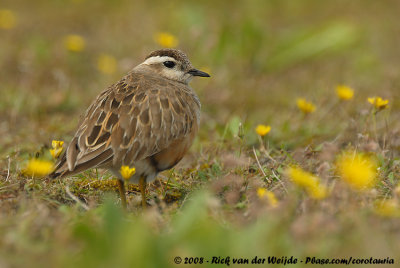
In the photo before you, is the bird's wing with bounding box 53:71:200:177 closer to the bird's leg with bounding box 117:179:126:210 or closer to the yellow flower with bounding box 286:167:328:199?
the bird's leg with bounding box 117:179:126:210

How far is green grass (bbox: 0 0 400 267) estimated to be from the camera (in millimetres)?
3296

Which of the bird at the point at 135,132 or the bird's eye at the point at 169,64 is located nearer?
the bird at the point at 135,132

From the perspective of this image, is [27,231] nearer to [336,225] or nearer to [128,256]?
[128,256]

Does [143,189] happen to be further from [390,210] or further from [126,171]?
[390,210]

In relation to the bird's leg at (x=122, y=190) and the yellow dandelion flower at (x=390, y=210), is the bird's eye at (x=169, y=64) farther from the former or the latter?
the yellow dandelion flower at (x=390, y=210)

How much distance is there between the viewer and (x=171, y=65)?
19.5 ft

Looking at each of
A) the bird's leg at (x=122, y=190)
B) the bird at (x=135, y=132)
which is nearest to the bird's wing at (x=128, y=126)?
the bird at (x=135, y=132)

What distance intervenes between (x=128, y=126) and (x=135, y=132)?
8cm

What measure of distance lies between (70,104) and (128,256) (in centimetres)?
500

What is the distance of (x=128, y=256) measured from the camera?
3066 mm

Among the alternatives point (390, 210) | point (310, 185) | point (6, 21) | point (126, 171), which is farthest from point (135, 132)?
point (6, 21)

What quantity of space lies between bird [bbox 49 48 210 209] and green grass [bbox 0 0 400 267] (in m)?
0.28

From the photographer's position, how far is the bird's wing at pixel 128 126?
4520 mm

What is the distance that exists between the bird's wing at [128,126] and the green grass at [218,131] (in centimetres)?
35
